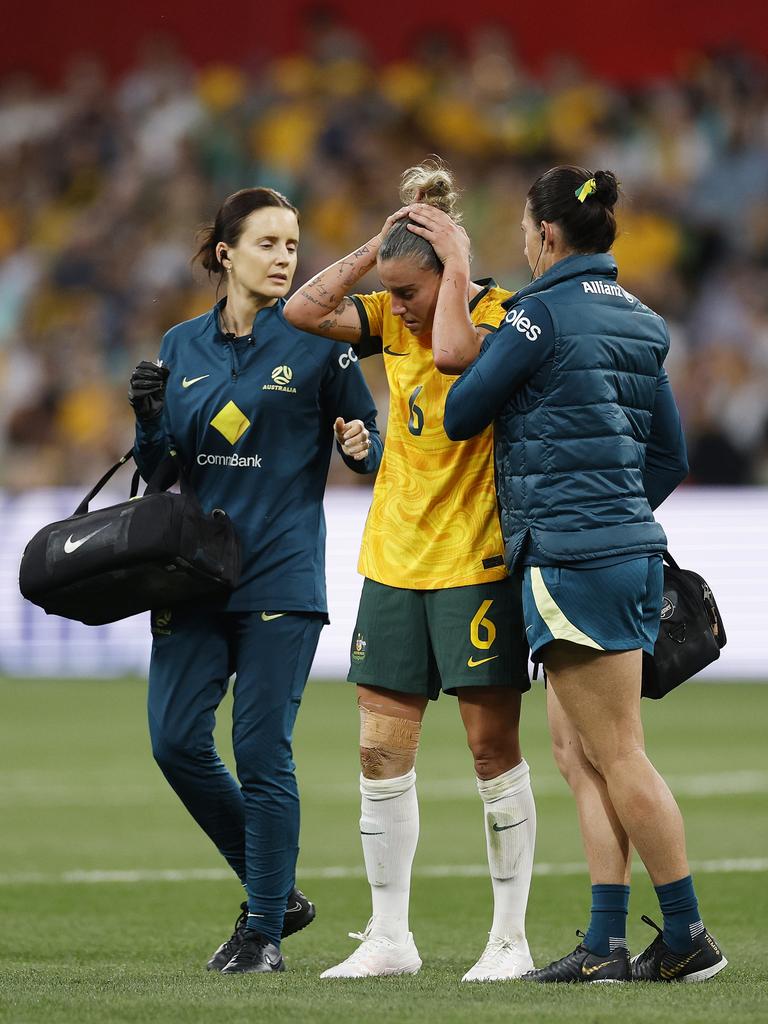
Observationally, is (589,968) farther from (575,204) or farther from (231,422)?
(575,204)

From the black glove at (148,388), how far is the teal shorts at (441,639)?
0.83m

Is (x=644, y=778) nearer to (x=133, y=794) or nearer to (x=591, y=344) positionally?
(x=591, y=344)

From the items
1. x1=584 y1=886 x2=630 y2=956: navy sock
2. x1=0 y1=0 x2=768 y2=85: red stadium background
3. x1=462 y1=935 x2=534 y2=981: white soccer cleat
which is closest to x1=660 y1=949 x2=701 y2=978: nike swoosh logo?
x1=584 y1=886 x2=630 y2=956: navy sock

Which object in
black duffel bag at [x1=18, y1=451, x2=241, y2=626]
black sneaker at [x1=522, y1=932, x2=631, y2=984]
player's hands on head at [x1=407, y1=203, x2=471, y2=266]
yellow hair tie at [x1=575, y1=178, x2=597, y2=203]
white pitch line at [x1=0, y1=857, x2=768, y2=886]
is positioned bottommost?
white pitch line at [x1=0, y1=857, x2=768, y2=886]

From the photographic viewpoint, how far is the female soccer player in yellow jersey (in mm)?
4934

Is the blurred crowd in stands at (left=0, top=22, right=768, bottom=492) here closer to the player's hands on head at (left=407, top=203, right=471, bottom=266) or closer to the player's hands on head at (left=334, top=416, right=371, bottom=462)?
the player's hands on head at (left=334, top=416, right=371, bottom=462)

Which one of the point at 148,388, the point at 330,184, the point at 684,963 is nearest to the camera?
the point at 684,963

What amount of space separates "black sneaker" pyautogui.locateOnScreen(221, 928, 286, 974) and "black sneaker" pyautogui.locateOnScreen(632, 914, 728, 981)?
105 cm

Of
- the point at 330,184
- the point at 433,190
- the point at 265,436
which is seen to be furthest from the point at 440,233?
the point at 330,184

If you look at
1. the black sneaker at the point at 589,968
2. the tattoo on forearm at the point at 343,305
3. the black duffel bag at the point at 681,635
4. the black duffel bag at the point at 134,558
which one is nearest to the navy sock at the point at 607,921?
the black sneaker at the point at 589,968

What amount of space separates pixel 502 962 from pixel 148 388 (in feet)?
6.36

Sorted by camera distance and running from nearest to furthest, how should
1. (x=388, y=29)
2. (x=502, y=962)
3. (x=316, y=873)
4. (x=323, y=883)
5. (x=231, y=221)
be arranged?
(x=502, y=962), (x=231, y=221), (x=323, y=883), (x=316, y=873), (x=388, y=29)

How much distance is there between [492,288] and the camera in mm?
5262

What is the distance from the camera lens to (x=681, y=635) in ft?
16.3
